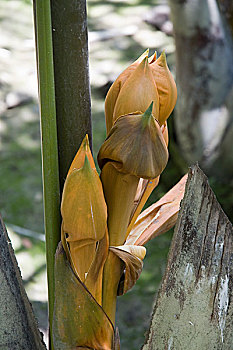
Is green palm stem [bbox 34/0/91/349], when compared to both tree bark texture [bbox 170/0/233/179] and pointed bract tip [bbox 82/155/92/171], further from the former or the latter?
tree bark texture [bbox 170/0/233/179]

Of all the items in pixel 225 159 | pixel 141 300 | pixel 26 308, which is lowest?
pixel 141 300

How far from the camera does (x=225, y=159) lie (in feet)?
5.52

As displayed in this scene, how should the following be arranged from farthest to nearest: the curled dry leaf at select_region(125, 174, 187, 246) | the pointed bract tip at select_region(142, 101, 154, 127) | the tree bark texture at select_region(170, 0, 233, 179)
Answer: the tree bark texture at select_region(170, 0, 233, 179) < the curled dry leaf at select_region(125, 174, 187, 246) < the pointed bract tip at select_region(142, 101, 154, 127)

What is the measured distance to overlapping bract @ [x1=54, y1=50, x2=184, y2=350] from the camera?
1.12ft

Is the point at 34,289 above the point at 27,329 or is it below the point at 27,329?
below

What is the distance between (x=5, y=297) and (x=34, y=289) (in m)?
1.07

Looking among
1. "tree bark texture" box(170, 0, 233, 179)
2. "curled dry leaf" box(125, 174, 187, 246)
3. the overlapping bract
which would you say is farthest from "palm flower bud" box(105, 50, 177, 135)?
"tree bark texture" box(170, 0, 233, 179)

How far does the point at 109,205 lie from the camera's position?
395 millimetres

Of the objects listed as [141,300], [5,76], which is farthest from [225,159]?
[5,76]

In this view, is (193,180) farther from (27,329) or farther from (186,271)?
(27,329)

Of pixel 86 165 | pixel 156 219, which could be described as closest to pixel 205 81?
pixel 156 219

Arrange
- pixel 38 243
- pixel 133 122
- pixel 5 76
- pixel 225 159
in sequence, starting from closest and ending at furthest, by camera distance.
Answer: pixel 133 122 → pixel 38 243 → pixel 225 159 → pixel 5 76

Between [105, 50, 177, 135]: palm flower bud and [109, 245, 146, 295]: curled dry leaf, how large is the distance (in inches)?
4.1

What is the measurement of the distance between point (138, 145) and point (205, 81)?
4.25 ft
